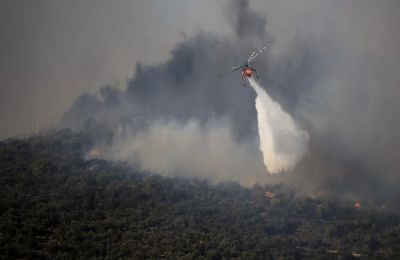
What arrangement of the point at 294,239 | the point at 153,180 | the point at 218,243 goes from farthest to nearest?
the point at 153,180 < the point at 294,239 < the point at 218,243

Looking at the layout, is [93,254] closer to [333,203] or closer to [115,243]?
[115,243]

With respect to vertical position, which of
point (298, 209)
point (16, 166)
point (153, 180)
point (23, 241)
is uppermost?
point (16, 166)

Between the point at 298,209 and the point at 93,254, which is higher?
the point at 298,209

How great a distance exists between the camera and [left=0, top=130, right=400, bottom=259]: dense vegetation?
10725 centimetres

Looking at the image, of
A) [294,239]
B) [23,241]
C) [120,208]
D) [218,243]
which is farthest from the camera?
[120,208]

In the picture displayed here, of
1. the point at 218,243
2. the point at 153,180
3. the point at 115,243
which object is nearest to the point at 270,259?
the point at 218,243

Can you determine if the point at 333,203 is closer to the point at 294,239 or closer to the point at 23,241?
the point at 294,239

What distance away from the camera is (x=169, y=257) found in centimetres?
10294

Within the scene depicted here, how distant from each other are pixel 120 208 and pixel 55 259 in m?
39.3

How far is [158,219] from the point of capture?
12912cm

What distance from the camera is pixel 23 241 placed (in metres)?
105

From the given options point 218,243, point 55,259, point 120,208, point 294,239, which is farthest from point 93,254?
point 294,239

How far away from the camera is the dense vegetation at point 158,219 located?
10725 centimetres

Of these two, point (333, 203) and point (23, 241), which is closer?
point (23, 241)
